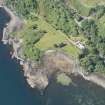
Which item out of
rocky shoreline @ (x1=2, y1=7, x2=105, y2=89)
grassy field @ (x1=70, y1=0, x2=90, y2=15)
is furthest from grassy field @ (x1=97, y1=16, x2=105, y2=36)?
rocky shoreline @ (x1=2, y1=7, x2=105, y2=89)

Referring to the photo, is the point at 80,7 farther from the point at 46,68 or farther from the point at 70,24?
the point at 46,68

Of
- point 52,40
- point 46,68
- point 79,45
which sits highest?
point 52,40

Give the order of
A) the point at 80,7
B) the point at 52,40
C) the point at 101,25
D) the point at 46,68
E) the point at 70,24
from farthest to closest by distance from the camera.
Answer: the point at 80,7
the point at 70,24
the point at 101,25
the point at 52,40
the point at 46,68

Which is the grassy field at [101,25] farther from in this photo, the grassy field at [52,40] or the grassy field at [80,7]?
the grassy field at [52,40]

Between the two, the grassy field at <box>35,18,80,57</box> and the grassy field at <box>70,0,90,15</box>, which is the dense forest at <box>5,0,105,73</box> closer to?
the grassy field at <box>70,0,90,15</box>

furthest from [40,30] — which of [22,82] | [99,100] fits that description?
[99,100]

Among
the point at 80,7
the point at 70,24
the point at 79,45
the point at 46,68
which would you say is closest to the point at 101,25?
the point at 70,24

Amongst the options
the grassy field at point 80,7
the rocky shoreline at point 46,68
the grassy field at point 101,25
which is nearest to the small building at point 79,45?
the rocky shoreline at point 46,68

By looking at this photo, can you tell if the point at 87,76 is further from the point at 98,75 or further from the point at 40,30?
the point at 40,30
